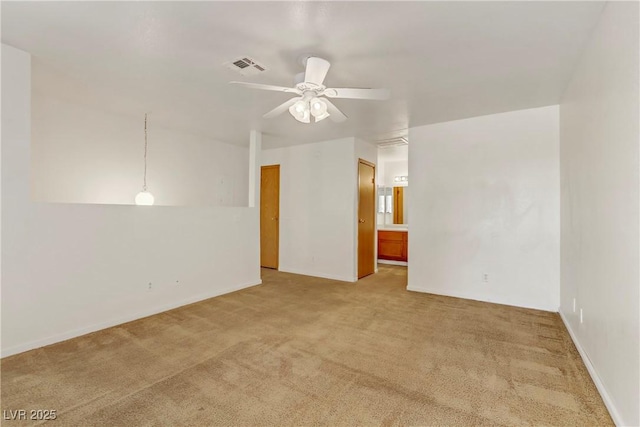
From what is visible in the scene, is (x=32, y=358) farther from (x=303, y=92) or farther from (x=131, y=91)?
(x=303, y=92)

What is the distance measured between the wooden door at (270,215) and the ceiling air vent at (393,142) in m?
2.13

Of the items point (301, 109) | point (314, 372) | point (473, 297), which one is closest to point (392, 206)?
point (473, 297)

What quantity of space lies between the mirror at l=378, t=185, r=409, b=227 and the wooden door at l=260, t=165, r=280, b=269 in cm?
289

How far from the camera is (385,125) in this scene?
436cm

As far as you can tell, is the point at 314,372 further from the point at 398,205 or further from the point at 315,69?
the point at 398,205

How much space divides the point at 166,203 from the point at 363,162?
3432 millimetres

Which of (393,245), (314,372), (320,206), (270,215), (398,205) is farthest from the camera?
(398,205)

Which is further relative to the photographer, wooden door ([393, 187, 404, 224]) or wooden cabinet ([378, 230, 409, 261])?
wooden door ([393, 187, 404, 224])

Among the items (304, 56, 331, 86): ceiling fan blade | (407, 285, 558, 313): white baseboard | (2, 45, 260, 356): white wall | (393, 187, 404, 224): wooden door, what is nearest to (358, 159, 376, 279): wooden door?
(407, 285, 558, 313): white baseboard

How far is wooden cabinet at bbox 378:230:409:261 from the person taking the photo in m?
6.62

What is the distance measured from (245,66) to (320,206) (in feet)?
10.3

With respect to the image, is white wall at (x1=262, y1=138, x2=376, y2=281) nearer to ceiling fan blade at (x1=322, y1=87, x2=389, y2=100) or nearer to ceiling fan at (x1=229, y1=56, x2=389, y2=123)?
ceiling fan at (x1=229, y1=56, x2=389, y2=123)

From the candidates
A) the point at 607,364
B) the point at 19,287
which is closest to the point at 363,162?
the point at 607,364

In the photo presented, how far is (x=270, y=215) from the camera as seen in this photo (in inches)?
244
